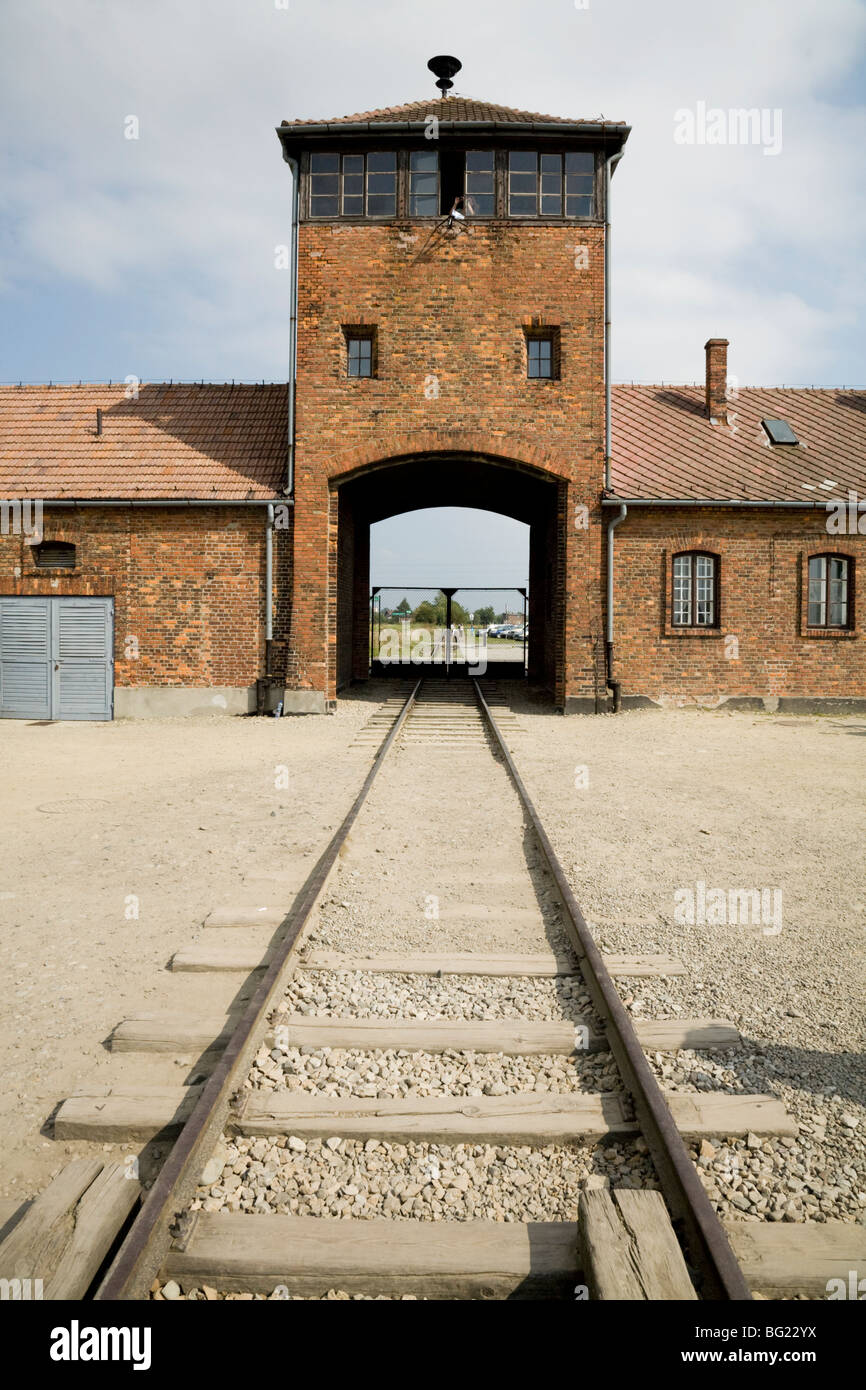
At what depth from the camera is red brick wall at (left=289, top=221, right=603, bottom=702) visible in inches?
629

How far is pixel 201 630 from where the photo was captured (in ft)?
53.5

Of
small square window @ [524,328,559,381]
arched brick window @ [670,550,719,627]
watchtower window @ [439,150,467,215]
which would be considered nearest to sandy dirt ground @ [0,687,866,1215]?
arched brick window @ [670,550,719,627]

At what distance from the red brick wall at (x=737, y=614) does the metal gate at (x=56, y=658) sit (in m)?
10.1

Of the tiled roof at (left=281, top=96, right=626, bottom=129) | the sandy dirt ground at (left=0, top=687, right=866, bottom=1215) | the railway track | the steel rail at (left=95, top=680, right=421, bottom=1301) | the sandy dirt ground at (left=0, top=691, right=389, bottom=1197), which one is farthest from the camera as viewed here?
the tiled roof at (left=281, top=96, right=626, bottom=129)

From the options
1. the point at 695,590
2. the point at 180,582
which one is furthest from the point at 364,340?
the point at 695,590

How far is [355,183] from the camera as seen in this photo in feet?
52.9

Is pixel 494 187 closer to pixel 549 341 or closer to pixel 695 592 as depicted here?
pixel 549 341

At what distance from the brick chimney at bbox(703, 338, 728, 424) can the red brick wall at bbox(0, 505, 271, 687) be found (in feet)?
35.0

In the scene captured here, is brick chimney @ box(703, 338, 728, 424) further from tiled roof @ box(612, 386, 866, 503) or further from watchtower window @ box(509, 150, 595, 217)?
watchtower window @ box(509, 150, 595, 217)

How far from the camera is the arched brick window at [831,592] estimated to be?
17109 mm

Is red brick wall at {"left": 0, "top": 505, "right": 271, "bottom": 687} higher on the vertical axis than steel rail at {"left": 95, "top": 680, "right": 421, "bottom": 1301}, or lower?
higher

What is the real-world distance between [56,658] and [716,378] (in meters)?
15.8

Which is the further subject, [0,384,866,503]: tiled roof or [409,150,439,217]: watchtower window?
[0,384,866,503]: tiled roof

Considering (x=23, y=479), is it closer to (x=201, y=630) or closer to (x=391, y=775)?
(x=201, y=630)
